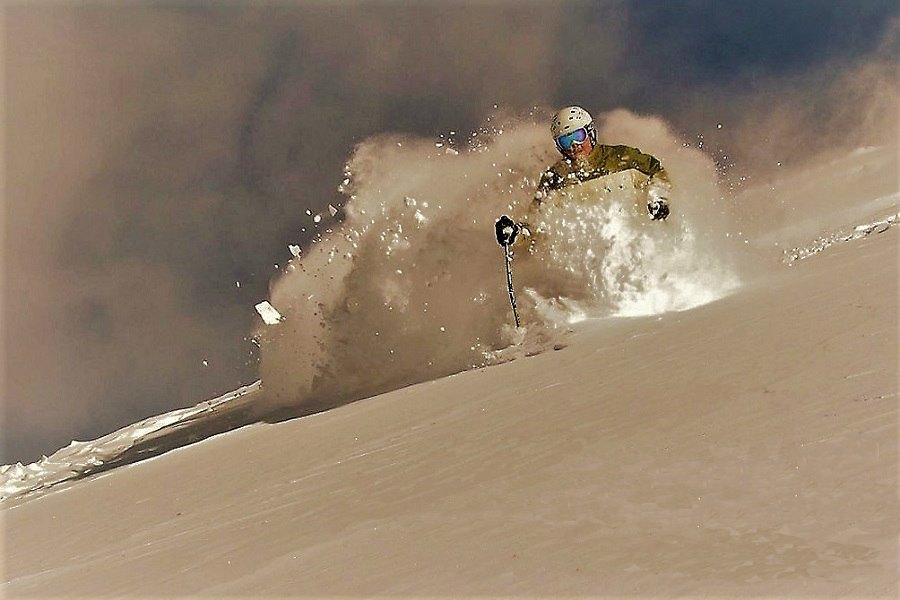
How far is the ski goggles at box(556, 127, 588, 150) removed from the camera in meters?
8.20

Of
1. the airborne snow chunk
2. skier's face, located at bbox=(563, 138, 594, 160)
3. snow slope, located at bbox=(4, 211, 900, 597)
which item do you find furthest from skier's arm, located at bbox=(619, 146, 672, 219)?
the airborne snow chunk

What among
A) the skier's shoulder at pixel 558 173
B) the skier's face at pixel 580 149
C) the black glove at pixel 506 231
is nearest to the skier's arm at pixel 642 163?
the skier's face at pixel 580 149

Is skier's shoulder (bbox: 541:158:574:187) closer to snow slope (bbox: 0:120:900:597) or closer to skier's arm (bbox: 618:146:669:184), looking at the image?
skier's arm (bbox: 618:146:669:184)

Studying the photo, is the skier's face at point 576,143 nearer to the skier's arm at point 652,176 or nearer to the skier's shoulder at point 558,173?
the skier's shoulder at point 558,173

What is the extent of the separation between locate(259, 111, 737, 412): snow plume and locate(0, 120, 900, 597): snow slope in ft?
4.32

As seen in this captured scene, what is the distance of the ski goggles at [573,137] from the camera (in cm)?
820

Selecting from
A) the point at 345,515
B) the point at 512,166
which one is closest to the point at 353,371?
the point at 512,166

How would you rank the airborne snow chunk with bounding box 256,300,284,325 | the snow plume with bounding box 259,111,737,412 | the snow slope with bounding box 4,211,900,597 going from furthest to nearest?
the airborne snow chunk with bounding box 256,300,284,325 → the snow plume with bounding box 259,111,737,412 → the snow slope with bounding box 4,211,900,597

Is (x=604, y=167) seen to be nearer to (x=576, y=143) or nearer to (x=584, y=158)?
(x=584, y=158)

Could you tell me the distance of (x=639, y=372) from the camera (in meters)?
4.27

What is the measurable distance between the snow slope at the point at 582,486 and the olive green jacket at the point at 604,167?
2.33 metres

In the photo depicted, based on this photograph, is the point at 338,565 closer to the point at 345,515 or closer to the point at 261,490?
the point at 345,515

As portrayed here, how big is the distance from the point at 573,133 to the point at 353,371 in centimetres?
350

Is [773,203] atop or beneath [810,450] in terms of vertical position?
atop
